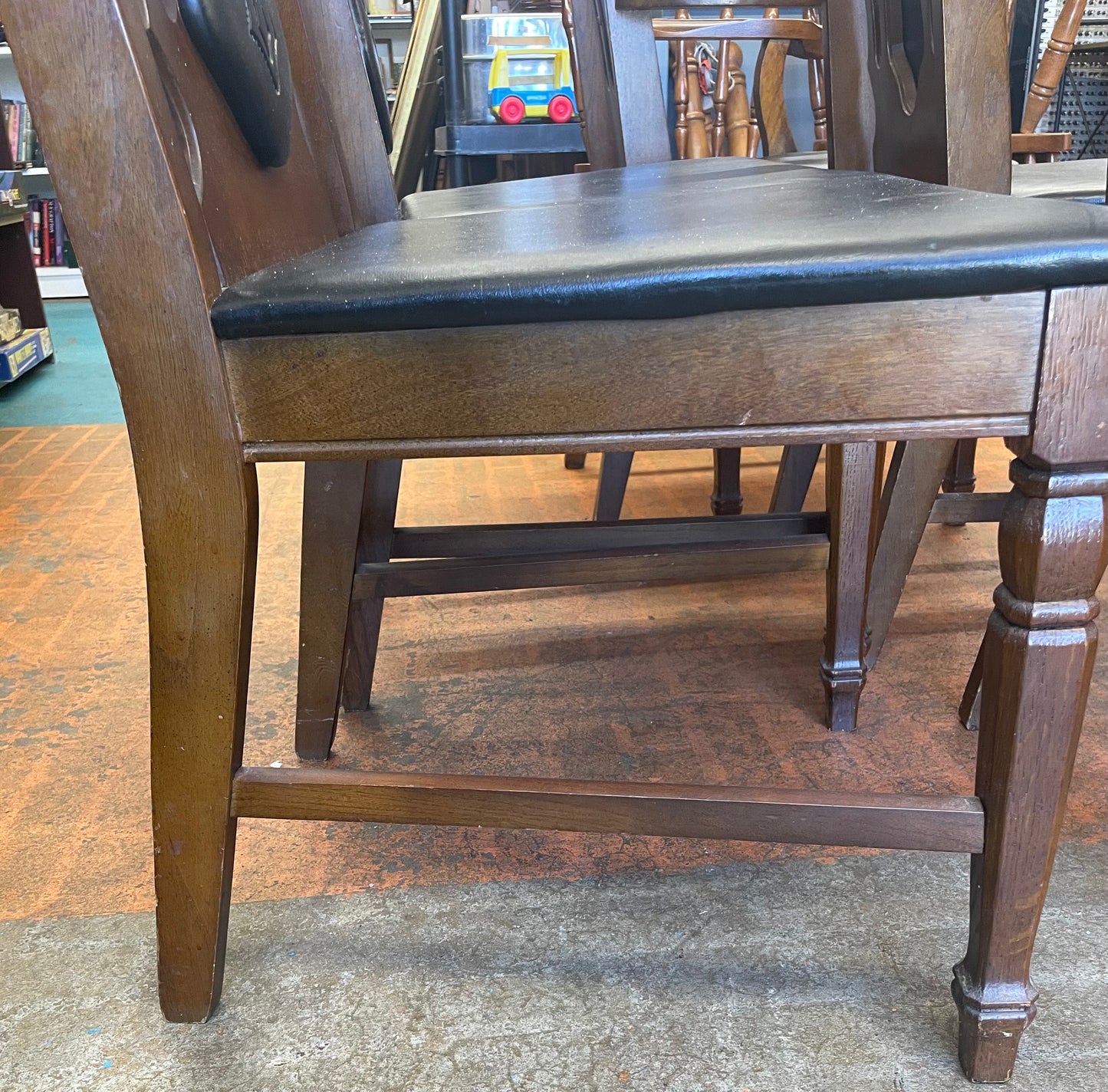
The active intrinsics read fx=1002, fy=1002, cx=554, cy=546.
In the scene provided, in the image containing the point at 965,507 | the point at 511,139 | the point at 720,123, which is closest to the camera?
the point at 965,507

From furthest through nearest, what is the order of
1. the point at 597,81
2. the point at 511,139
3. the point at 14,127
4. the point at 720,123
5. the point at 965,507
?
1. the point at 14,127
2. the point at 511,139
3. the point at 720,123
4. the point at 597,81
5. the point at 965,507

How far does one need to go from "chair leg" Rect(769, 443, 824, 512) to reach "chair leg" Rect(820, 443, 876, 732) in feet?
1.33

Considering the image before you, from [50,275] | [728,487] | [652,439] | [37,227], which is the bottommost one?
[50,275]

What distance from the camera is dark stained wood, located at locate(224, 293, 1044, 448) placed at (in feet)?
1.72

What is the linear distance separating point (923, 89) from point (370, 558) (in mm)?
747

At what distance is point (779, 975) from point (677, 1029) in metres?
0.10

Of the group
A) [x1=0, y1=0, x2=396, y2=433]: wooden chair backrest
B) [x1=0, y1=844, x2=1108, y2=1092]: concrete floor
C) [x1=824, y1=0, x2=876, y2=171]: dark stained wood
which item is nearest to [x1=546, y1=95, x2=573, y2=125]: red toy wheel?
[x1=824, y1=0, x2=876, y2=171]: dark stained wood

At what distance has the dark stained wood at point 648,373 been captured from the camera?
523 millimetres

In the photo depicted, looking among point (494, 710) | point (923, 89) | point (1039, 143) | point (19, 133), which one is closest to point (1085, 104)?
point (1039, 143)

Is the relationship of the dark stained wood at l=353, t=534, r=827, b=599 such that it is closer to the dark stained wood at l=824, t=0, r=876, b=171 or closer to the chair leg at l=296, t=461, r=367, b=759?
the chair leg at l=296, t=461, r=367, b=759

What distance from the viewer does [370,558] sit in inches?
45.3

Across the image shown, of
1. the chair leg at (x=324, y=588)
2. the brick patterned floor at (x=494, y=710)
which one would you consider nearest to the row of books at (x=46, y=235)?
the brick patterned floor at (x=494, y=710)

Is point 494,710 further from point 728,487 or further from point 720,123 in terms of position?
point 720,123

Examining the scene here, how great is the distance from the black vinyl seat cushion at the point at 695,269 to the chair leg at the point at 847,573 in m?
0.45
